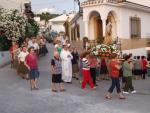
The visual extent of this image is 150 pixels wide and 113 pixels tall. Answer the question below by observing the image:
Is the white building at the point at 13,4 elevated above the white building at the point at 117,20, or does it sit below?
above

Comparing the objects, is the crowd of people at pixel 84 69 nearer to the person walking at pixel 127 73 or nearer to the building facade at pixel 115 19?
the person walking at pixel 127 73

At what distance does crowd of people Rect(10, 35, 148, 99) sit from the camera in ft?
53.8

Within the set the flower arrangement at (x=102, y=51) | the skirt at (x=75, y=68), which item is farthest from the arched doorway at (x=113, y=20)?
the skirt at (x=75, y=68)

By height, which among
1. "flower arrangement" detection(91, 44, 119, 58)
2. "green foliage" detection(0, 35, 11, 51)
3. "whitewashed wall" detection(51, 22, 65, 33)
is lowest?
"flower arrangement" detection(91, 44, 119, 58)

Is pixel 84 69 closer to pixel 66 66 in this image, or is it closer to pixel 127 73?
pixel 66 66

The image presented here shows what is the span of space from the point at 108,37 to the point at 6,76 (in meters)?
9.19

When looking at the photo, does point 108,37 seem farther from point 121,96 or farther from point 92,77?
point 121,96

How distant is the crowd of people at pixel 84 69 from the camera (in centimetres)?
1641

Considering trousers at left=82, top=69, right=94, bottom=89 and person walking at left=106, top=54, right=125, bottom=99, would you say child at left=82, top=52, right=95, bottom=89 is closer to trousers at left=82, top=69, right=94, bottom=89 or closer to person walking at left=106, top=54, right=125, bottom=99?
trousers at left=82, top=69, right=94, bottom=89

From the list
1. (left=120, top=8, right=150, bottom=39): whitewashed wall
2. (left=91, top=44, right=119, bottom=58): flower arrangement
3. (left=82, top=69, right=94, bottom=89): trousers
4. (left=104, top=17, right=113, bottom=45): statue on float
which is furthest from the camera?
(left=120, top=8, right=150, bottom=39): whitewashed wall

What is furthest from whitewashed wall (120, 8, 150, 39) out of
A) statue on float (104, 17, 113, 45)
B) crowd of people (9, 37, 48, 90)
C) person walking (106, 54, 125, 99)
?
person walking (106, 54, 125, 99)

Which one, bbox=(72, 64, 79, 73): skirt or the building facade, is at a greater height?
the building facade

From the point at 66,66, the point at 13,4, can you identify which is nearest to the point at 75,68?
the point at 66,66

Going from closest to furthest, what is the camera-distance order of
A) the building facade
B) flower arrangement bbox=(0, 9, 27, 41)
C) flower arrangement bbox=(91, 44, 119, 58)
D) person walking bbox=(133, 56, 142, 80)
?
flower arrangement bbox=(91, 44, 119, 58)
person walking bbox=(133, 56, 142, 80)
flower arrangement bbox=(0, 9, 27, 41)
the building facade
